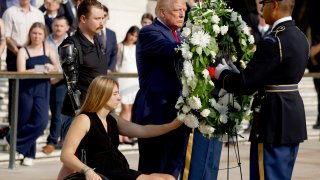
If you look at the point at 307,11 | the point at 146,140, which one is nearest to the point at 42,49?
the point at 146,140

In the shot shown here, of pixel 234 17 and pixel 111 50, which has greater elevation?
pixel 234 17

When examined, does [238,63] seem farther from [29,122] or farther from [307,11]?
[307,11]

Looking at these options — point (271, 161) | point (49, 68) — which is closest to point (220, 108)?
point (271, 161)

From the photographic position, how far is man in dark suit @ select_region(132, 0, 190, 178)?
25.3ft

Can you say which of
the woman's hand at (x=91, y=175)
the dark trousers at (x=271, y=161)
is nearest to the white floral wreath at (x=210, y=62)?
the dark trousers at (x=271, y=161)

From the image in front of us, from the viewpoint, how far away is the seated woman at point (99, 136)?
6930 mm

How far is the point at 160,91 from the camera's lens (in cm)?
773

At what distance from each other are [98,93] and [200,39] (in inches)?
32.2

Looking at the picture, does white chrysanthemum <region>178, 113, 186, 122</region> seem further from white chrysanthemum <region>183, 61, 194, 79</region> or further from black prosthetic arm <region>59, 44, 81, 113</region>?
black prosthetic arm <region>59, 44, 81, 113</region>

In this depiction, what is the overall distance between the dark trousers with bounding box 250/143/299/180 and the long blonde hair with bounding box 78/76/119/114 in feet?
3.61

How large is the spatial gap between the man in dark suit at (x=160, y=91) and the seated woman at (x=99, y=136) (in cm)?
43

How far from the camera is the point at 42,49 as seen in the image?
1206cm

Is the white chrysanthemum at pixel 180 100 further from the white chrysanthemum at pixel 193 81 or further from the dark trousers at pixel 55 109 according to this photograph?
the dark trousers at pixel 55 109

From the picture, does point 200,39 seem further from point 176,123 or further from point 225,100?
point 176,123
